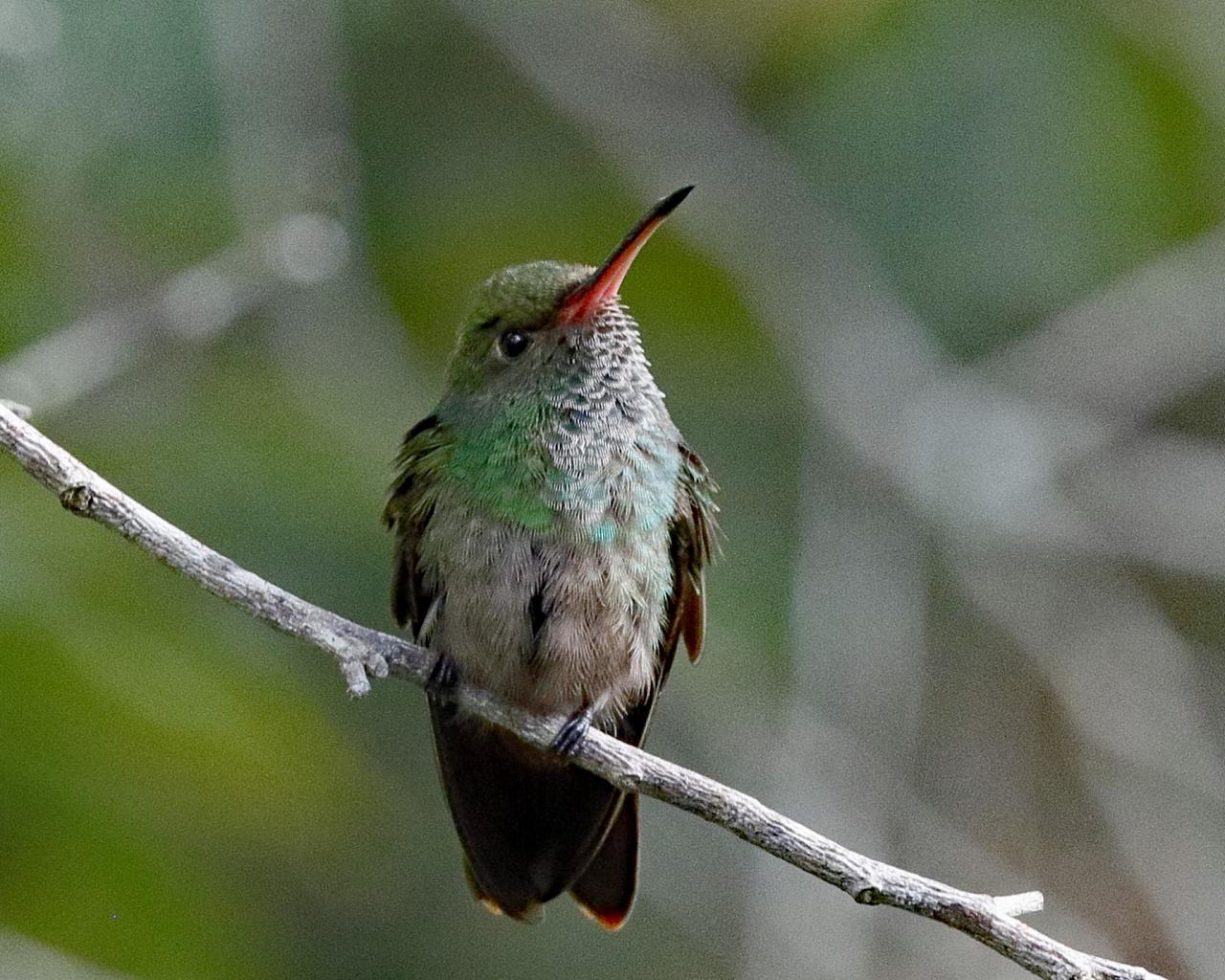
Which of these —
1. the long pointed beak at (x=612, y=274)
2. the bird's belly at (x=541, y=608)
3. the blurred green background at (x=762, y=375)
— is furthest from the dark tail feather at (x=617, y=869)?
the long pointed beak at (x=612, y=274)

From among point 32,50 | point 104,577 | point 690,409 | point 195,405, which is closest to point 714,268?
point 690,409

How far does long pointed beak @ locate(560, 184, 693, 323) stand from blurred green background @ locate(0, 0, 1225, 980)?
51.2 inches

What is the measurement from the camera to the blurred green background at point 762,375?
16.7 feet

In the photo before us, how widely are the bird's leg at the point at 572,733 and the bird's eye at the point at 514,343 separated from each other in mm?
828

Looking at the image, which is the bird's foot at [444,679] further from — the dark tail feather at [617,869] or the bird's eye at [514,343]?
the bird's eye at [514,343]

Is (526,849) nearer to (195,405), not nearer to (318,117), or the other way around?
(195,405)

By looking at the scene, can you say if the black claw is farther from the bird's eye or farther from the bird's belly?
the bird's eye

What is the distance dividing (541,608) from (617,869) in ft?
2.69

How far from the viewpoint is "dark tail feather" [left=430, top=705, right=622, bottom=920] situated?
13.1ft

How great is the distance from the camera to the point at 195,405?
5277 mm

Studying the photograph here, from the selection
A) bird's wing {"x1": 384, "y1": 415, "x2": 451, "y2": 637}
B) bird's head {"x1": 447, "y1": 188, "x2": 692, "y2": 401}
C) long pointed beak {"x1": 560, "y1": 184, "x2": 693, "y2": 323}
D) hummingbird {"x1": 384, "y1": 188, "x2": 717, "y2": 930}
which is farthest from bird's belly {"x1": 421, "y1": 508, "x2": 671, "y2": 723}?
long pointed beak {"x1": 560, "y1": 184, "x2": 693, "y2": 323}

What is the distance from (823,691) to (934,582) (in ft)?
3.49

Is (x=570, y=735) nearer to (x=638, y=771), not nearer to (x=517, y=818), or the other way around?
(x=638, y=771)

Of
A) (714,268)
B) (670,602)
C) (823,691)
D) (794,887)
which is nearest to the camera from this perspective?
(670,602)
